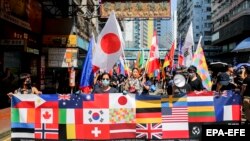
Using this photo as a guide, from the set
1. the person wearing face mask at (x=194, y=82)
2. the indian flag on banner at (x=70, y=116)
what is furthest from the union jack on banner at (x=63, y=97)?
the person wearing face mask at (x=194, y=82)

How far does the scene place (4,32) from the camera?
26656mm

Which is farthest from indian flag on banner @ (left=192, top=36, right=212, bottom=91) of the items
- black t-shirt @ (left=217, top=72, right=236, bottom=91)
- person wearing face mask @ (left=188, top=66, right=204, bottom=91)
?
person wearing face mask @ (left=188, top=66, right=204, bottom=91)

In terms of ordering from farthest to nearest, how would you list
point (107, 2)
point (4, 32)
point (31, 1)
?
point (107, 2)
point (31, 1)
point (4, 32)

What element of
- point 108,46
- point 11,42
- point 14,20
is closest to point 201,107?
point 108,46

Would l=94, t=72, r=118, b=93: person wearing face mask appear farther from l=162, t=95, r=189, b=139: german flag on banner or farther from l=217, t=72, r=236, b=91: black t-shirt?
l=217, t=72, r=236, b=91: black t-shirt

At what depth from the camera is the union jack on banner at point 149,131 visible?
8875 millimetres

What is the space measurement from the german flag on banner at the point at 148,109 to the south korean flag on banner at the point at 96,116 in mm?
534

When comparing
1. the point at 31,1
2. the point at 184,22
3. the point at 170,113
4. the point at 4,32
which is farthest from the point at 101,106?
the point at 184,22

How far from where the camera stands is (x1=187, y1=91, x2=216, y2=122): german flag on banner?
356 inches

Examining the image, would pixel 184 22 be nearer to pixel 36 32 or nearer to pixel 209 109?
pixel 36 32

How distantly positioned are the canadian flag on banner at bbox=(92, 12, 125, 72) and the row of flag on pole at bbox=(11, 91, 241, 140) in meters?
1.67

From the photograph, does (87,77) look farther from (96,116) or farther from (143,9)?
(143,9)

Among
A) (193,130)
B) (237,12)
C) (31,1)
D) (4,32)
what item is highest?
(237,12)

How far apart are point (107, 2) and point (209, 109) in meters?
30.2
